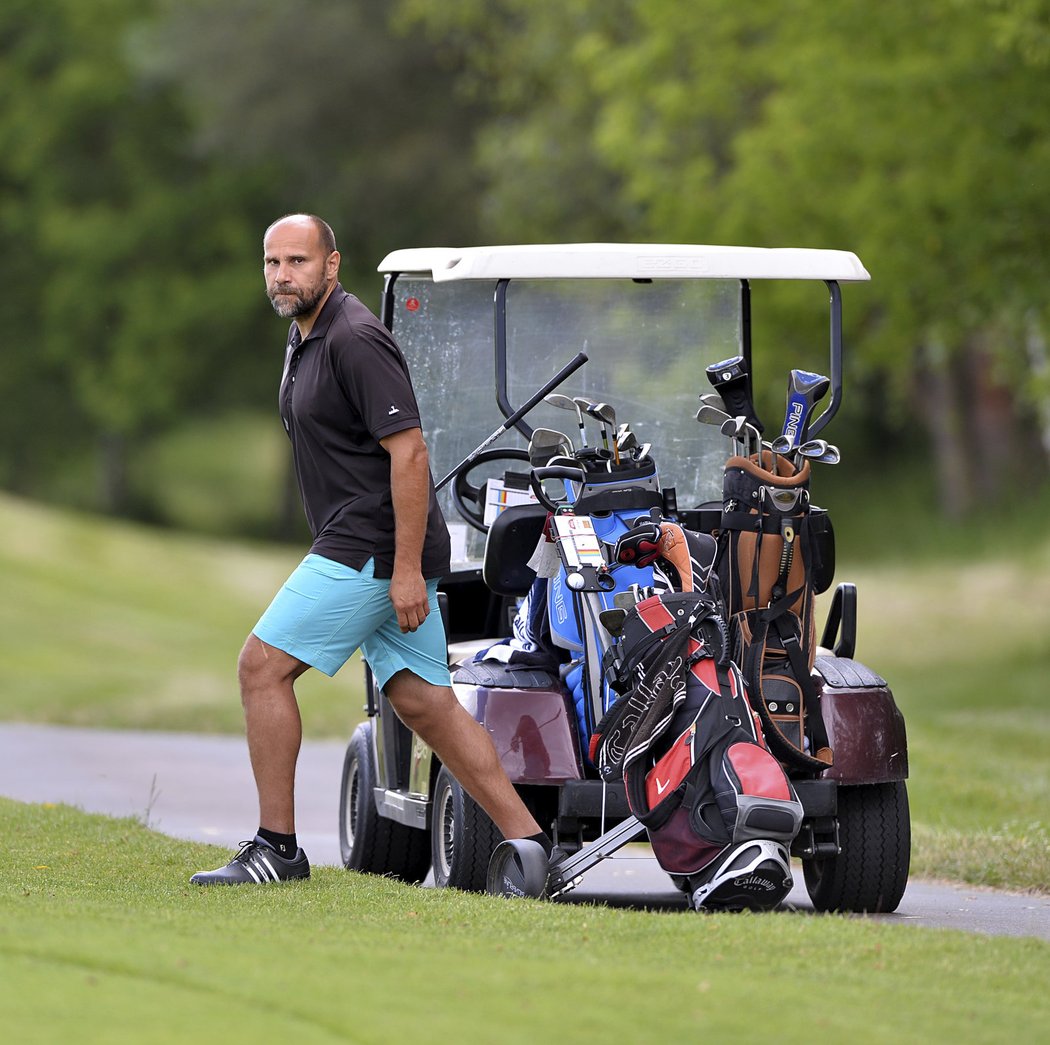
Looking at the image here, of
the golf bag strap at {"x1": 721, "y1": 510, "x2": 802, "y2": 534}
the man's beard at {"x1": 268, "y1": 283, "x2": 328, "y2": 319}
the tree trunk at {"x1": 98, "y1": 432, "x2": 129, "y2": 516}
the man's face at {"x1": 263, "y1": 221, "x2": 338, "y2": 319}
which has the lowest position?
the tree trunk at {"x1": 98, "y1": 432, "x2": 129, "y2": 516}

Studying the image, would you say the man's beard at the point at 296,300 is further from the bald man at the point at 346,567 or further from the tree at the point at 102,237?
the tree at the point at 102,237

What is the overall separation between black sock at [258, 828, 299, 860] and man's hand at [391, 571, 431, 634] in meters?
0.72

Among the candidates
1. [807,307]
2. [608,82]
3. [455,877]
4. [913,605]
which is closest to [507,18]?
[608,82]

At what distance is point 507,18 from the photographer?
97.8 feet

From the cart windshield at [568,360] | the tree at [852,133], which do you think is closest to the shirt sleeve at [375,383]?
the cart windshield at [568,360]

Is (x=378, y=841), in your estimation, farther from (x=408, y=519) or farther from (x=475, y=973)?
(x=475, y=973)

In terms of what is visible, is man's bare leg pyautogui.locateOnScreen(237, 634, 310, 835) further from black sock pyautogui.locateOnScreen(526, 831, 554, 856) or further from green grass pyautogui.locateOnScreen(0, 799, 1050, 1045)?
black sock pyautogui.locateOnScreen(526, 831, 554, 856)

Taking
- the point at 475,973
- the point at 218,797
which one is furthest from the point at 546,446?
the point at 218,797

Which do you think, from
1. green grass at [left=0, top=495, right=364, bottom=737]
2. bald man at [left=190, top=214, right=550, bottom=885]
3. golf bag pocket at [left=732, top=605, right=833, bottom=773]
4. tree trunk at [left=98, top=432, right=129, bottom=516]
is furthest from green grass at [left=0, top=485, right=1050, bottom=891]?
tree trunk at [left=98, top=432, right=129, bottom=516]

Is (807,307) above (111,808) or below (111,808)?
above

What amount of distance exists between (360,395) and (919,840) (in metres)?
4.07

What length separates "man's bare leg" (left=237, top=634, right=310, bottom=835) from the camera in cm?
643

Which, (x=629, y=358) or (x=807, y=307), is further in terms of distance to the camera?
(x=807, y=307)

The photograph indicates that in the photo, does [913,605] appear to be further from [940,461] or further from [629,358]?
[629,358]
